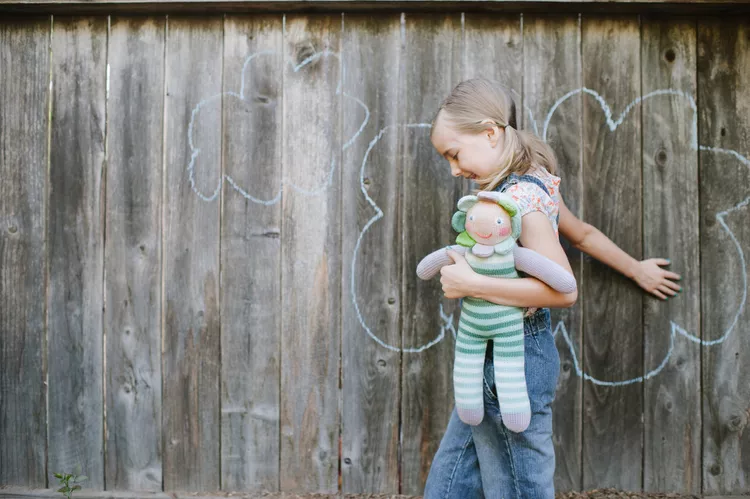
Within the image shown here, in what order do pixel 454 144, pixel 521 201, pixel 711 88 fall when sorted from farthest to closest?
1. pixel 711 88
2. pixel 454 144
3. pixel 521 201

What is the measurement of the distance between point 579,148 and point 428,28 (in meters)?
0.75

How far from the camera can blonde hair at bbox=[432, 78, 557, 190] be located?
1.62 metres

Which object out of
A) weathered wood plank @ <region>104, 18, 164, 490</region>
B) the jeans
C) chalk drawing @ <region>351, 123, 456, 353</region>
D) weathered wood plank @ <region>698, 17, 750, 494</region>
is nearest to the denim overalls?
the jeans

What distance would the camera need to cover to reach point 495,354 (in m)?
1.52

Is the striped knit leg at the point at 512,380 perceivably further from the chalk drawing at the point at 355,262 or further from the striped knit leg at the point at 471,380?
the chalk drawing at the point at 355,262

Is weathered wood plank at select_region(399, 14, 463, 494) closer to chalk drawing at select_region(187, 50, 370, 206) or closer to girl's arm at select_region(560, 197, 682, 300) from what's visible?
chalk drawing at select_region(187, 50, 370, 206)

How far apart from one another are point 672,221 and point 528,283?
1.14 metres

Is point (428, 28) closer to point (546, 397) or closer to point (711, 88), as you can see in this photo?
point (711, 88)

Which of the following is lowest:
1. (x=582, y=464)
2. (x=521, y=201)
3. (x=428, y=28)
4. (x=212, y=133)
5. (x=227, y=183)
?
(x=582, y=464)

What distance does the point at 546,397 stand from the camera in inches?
61.7

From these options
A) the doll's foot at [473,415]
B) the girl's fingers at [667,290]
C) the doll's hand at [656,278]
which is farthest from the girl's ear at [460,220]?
the girl's fingers at [667,290]

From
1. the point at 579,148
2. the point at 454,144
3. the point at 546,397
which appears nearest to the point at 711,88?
the point at 579,148

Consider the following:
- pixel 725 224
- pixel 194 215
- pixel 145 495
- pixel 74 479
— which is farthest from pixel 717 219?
pixel 74 479

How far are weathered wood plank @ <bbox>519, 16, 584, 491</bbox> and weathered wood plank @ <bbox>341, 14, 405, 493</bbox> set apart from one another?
522 millimetres
